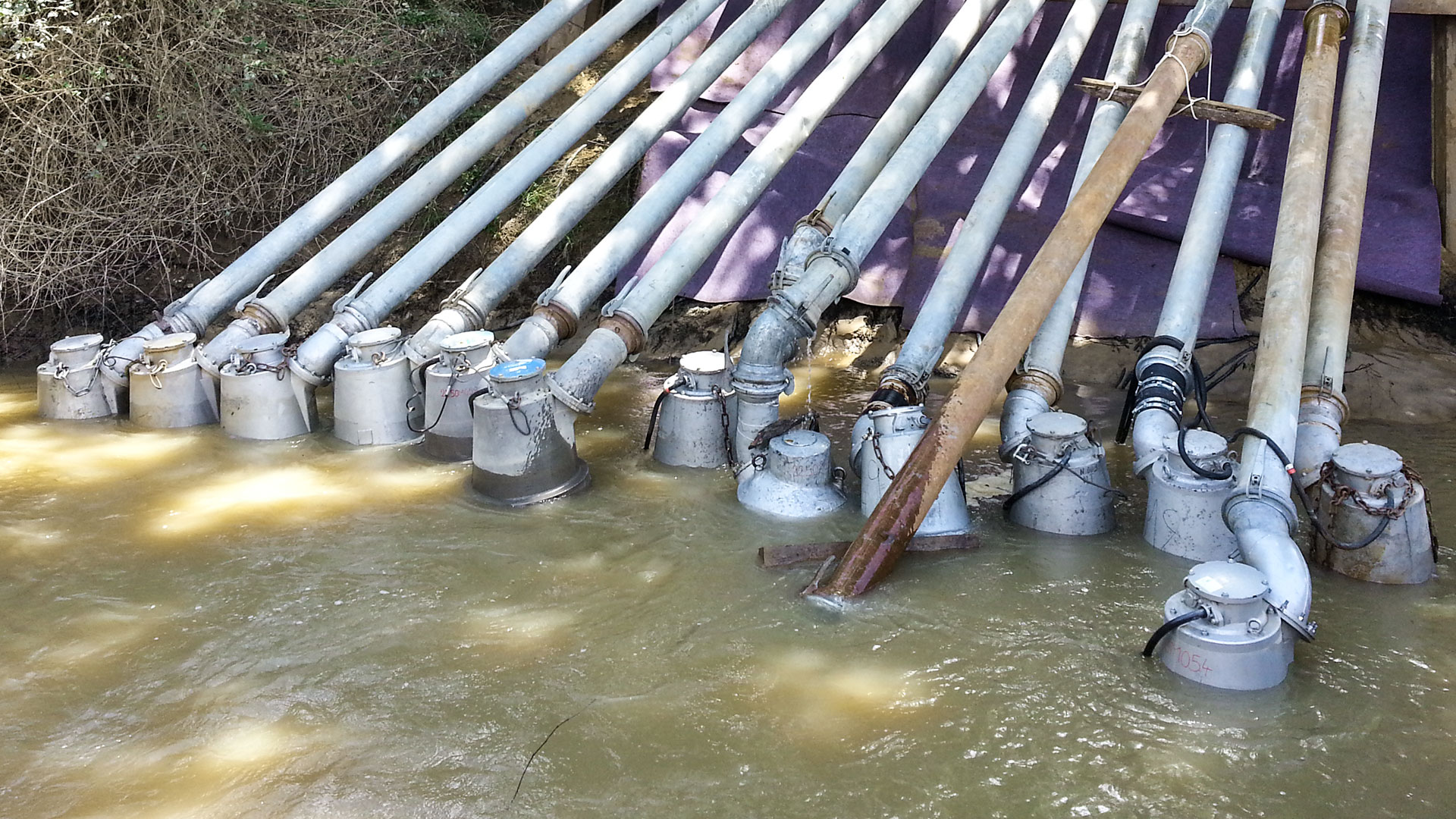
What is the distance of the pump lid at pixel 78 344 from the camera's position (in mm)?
6840

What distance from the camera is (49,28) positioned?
8.45 metres

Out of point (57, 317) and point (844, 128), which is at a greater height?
point (844, 128)

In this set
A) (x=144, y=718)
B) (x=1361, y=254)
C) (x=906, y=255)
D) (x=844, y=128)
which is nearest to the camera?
(x=144, y=718)

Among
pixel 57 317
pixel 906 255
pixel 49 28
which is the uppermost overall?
pixel 49 28

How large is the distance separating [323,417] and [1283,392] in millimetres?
5297

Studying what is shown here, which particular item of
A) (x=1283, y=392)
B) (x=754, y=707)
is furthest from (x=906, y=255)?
(x=754, y=707)

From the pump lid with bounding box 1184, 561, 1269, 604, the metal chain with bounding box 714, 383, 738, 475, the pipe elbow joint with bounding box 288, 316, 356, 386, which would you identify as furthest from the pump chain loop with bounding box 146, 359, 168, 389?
the pump lid with bounding box 1184, 561, 1269, 604

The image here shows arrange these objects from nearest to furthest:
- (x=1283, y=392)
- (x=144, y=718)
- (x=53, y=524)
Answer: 1. (x=144, y=718)
2. (x=1283, y=392)
3. (x=53, y=524)

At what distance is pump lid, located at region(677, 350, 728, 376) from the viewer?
590 cm

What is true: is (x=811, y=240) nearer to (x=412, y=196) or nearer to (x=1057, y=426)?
(x=1057, y=426)

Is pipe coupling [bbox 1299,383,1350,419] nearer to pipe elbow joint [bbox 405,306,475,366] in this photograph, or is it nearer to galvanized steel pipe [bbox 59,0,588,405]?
pipe elbow joint [bbox 405,306,475,366]

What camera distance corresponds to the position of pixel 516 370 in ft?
17.9

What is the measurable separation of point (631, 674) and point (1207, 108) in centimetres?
451

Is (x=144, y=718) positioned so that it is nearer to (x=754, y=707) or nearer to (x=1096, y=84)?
(x=754, y=707)
